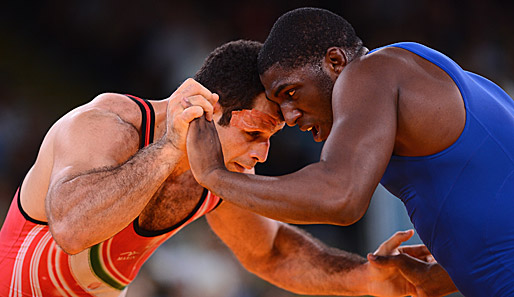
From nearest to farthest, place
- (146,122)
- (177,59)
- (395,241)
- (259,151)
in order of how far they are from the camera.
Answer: (146,122), (395,241), (259,151), (177,59)

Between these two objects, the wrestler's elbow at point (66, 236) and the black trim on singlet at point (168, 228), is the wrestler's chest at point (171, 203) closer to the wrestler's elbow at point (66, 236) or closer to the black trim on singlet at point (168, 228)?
the black trim on singlet at point (168, 228)

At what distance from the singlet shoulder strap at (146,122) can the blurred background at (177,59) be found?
311cm

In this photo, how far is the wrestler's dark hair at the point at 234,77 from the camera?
10.5 feet

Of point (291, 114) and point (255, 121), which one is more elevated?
point (291, 114)

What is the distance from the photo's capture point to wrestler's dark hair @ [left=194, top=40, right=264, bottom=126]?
10.5 feet

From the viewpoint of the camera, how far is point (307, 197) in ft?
6.06

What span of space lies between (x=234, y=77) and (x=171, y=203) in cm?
78

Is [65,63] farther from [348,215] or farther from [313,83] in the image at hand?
[348,215]

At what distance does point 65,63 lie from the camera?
21.8 ft

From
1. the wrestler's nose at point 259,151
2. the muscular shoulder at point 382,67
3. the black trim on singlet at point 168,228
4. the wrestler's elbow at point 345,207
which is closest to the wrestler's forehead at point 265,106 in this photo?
the wrestler's nose at point 259,151

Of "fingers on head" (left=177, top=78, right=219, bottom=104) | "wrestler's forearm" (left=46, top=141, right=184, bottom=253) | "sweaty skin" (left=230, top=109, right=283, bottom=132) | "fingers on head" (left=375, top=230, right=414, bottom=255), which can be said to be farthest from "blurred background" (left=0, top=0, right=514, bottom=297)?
"fingers on head" (left=177, top=78, right=219, bottom=104)

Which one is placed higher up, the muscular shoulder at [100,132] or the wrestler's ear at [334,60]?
the wrestler's ear at [334,60]

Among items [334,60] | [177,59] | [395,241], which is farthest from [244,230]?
[177,59]

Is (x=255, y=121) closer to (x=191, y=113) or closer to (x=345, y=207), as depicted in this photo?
(x=191, y=113)
